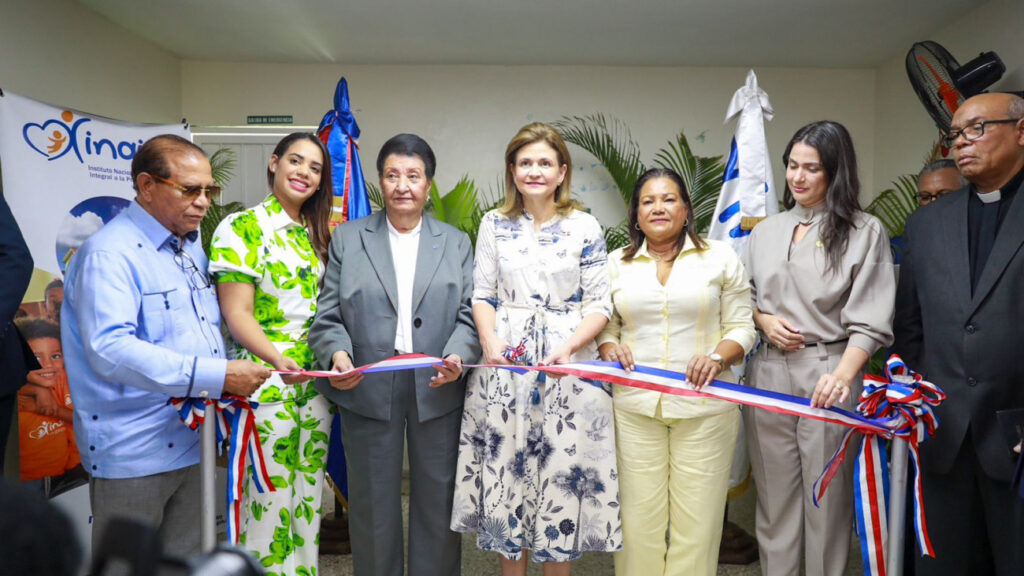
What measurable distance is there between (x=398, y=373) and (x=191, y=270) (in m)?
0.82

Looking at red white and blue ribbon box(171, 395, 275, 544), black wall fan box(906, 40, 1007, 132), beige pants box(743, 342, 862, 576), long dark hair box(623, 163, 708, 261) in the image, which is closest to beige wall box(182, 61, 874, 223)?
black wall fan box(906, 40, 1007, 132)

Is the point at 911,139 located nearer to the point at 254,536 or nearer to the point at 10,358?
the point at 254,536

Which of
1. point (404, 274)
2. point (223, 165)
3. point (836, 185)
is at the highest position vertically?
point (223, 165)

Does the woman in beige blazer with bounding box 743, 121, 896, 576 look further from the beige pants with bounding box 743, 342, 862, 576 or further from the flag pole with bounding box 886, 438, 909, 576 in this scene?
the flag pole with bounding box 886, 438, 909, 576

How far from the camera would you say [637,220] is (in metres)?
2.78

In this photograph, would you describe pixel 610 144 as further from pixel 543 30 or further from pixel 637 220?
A: pixel 637 220

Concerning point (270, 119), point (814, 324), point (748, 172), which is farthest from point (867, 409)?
point (270, 119)

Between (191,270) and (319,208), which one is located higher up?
(319,208)

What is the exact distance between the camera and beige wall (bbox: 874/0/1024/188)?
4578 millimetres

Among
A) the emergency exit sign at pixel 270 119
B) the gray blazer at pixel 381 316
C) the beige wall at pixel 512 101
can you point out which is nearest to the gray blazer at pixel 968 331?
the gray blazer at pixel 381 316

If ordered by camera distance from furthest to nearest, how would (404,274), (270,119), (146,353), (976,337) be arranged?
(270,119)
(404,274)
(976,337)
(146,353)

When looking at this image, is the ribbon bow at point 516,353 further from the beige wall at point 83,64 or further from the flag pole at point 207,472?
the beige wall at point 83,64

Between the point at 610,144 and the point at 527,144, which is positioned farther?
the point at 610,144

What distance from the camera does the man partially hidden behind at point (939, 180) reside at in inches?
144
